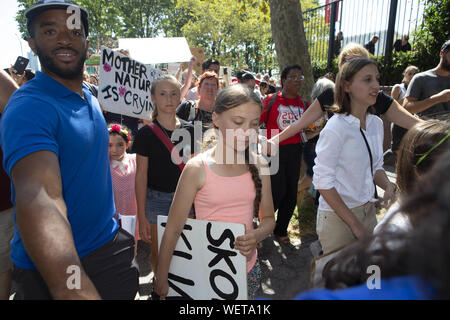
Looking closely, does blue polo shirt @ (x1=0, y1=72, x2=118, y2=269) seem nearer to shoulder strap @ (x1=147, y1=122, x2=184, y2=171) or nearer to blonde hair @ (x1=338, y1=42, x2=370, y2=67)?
shoulder strap @ (x1=147, y1=122, x2=184, y2=171)

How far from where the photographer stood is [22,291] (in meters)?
1.26

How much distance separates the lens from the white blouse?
197cm

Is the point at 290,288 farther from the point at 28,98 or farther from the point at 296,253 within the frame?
the point at 28,98

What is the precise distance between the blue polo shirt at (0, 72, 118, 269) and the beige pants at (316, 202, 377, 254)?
135cm

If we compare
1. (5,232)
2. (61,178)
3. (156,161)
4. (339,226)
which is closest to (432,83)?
(339,226)

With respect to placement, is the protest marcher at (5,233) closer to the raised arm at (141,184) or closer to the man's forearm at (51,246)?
the raised arm at (141,184)

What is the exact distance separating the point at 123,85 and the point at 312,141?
2517 mm

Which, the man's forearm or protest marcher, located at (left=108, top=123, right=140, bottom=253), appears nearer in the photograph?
the man's forearm

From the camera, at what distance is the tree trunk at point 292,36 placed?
5215 millimetres

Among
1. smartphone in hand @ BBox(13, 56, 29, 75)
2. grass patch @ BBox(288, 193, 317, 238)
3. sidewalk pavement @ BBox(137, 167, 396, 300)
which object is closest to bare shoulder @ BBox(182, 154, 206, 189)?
sidewalk pavement @ BBox(137, 167, 396, 300)

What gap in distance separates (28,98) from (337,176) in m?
1.75

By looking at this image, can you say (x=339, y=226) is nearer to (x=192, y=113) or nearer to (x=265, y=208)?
(x=265, y=208)

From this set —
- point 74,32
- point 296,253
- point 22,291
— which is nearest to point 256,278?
point 22,291

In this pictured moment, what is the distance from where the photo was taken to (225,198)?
174 centimetres
